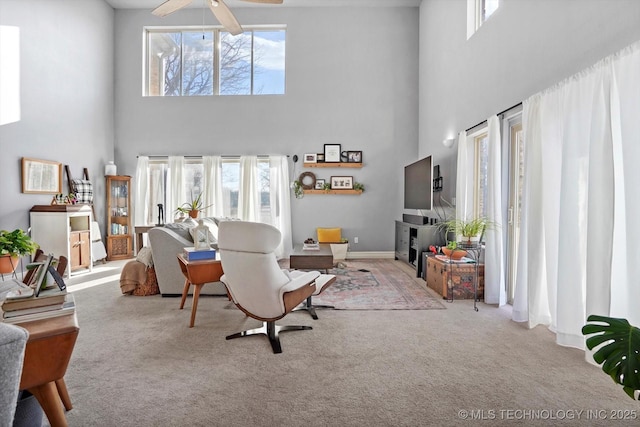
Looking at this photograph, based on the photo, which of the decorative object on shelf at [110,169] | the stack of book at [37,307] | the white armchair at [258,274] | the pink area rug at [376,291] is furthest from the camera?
the decorative object on shelf at [110,169]

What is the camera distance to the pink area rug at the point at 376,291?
12.4ft

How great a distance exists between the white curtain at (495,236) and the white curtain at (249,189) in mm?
4468

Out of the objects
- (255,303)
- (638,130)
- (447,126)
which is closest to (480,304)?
(638,130)

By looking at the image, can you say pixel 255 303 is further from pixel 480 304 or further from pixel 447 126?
pixel 447 126

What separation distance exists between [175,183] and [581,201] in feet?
21.7

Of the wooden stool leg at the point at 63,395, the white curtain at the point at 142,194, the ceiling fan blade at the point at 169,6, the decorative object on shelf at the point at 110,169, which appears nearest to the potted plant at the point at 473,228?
the wooden stool leg at the point at 63,395

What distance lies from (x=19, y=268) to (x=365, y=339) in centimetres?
491

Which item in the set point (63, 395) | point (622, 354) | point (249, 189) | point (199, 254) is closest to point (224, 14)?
point (199, 254)

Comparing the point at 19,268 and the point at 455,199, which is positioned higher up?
the point at 455,199

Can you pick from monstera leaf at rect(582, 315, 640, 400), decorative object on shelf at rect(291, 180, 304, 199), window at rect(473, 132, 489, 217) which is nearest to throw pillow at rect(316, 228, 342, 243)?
decorative object on shelf at rect(291, 180, 304, 199)

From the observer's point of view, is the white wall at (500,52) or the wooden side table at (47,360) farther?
the white wall at (500,52)

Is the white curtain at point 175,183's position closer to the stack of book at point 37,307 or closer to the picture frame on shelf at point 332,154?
the picture frame on shelf at point 332,154

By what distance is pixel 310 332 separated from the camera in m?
3.00

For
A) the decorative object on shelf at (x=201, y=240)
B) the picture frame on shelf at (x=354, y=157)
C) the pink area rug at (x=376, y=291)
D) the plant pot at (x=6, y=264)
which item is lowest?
the pink area rug at (x=376, y=291)
